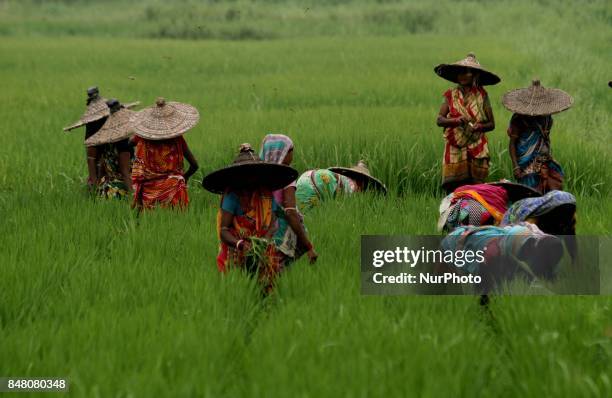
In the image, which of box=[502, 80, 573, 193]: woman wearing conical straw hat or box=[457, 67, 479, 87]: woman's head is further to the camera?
box=[457, 67, 479, 87]: woman's head

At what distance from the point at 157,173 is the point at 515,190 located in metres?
2.43

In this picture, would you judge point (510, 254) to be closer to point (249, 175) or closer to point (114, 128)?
point (249, 175)

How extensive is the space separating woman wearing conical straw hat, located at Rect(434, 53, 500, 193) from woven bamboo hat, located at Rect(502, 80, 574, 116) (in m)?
0.20

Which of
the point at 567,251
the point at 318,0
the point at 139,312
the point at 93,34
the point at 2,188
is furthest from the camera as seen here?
the point at 318,0

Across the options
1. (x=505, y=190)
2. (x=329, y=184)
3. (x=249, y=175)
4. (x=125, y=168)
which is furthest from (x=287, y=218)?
(x=125, y=168)

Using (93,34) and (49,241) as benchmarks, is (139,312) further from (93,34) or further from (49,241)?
(93,34)

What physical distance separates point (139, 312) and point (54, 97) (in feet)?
33.1

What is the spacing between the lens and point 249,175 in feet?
14.6

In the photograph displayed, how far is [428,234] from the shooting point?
527 cm

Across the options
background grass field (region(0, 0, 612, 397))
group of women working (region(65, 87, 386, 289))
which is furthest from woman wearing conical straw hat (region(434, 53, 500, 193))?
group of women working (region(65, 87, 386, 289))

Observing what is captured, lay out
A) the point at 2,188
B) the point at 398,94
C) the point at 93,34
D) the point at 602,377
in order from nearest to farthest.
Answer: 1. the point at 602,377
2. the point at 2,188
3. the point at 398,94
4. the point at 93,34

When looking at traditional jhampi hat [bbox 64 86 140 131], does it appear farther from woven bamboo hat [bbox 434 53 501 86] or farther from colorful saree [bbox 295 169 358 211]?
woven bamboo hat [bbox 434 53 501 86]

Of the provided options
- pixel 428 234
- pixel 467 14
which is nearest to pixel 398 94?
pixel 428 234

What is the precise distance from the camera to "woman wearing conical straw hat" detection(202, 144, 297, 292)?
4.41m
